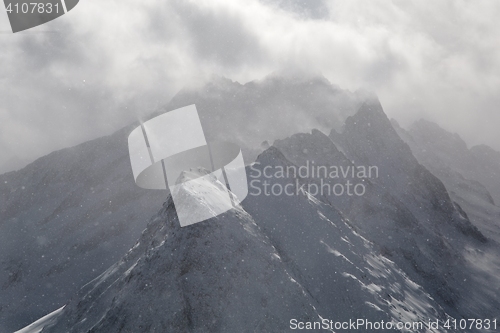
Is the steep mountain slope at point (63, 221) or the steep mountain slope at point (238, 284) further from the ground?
the steep mountain slope at point (238, 284)

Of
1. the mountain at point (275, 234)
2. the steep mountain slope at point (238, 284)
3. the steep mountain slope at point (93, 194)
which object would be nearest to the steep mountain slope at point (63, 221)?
the steep mountain slope at point (93, 194)

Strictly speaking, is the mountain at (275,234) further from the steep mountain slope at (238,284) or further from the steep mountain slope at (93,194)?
the steep mountain slope at (93,194)

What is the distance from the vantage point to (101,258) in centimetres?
8144

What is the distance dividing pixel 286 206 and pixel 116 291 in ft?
55.6

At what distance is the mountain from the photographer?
21.4 metres

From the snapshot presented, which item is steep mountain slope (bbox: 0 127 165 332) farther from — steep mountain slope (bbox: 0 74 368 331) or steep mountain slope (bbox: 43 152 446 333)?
steep mountain slope (bbox: 43 152 446 333)

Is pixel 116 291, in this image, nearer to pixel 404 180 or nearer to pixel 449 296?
pixel 449 296

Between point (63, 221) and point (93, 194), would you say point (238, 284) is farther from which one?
point (93, 194)

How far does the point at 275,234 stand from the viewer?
30.2m

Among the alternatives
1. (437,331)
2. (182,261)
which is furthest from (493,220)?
(182,261)

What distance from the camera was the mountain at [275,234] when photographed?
21375 millimetres

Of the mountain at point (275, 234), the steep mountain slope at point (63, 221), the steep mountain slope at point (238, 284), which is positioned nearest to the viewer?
the steep mountain slope at point (238, 284)

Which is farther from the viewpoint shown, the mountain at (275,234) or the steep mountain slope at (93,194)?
the steep mountain slope at (93,194)

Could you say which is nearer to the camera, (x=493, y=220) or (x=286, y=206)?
(x=286, y=206)
